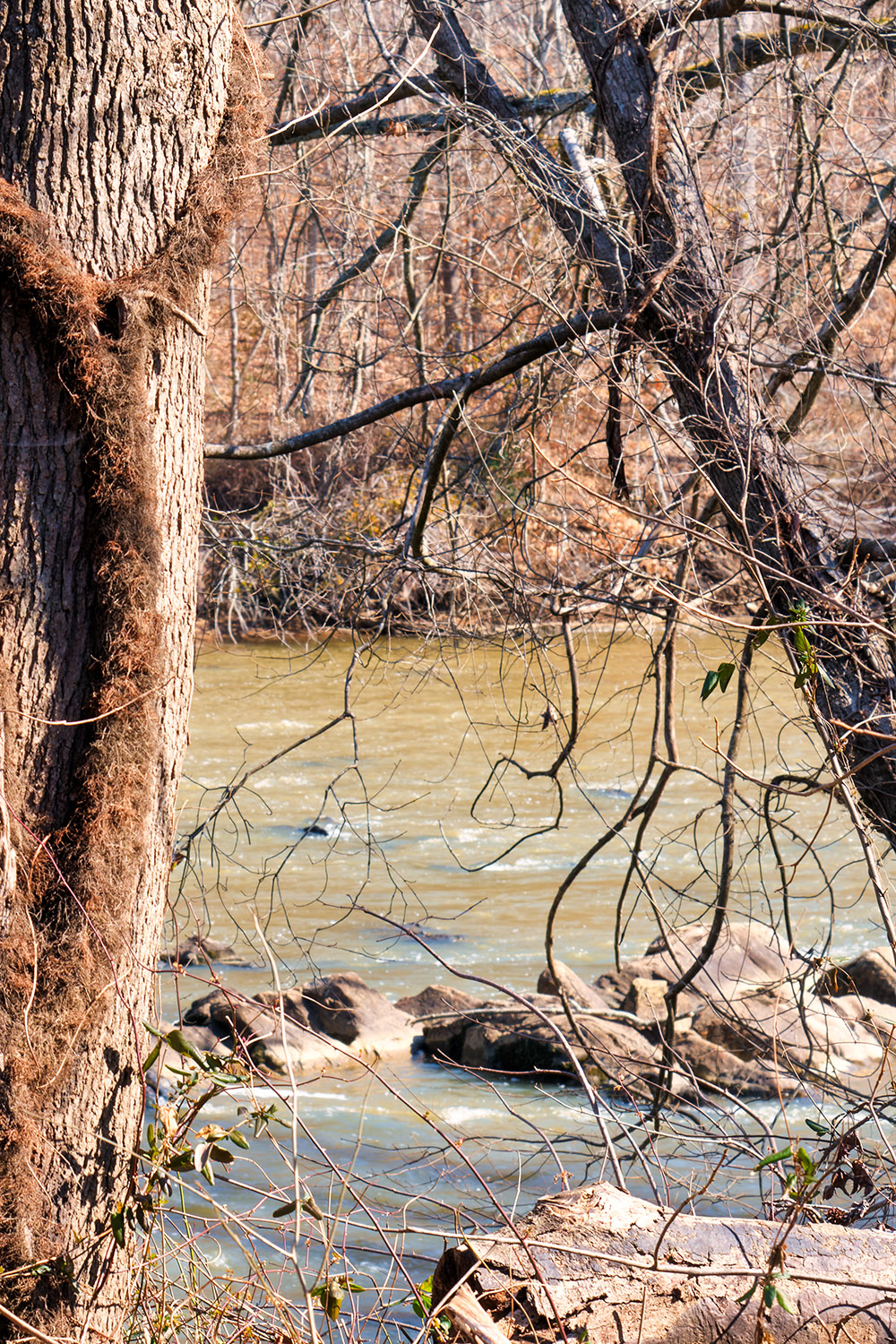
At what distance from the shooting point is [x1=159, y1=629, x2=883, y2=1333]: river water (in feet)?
14.0

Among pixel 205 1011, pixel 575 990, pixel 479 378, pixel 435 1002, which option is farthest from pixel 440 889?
pixel 479 378

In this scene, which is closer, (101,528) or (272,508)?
(101,528)

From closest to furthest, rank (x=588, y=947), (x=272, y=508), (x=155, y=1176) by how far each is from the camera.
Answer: (x=155, y=1176)
(x=272, y=508)
(x=588, y=947)

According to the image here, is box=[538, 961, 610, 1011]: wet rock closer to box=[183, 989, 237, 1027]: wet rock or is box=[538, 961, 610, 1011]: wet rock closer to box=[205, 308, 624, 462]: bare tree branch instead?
box=[183, 989, 237, 1027]: wet rock

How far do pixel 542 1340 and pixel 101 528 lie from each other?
1760mm

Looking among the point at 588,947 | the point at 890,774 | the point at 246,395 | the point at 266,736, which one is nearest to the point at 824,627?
the point at 890,774

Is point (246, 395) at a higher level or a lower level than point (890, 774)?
higher

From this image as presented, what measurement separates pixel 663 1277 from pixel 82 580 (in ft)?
5.79

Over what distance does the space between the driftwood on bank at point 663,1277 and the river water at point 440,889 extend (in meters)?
0.19

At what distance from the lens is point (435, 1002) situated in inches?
289

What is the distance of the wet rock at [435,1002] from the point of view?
7105mm

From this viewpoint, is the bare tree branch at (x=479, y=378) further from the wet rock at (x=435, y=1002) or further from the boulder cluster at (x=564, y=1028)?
the wet rock at (x=435, y=1002)

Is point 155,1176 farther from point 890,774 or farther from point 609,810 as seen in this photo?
point 609,810

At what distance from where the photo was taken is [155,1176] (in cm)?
262
